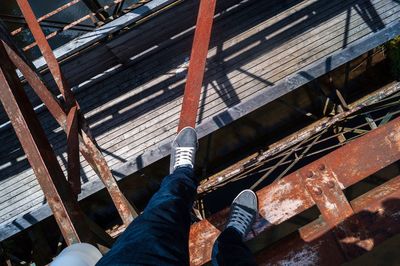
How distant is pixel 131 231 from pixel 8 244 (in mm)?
6561

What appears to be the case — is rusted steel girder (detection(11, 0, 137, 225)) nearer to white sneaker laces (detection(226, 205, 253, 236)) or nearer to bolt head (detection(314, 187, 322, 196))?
white sneaker laces (detection(226, 205, 253, 236))

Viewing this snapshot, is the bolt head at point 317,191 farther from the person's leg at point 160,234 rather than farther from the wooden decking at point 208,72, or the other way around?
the wooden decking at point 208,72

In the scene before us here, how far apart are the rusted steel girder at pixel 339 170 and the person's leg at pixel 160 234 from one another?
38 cm

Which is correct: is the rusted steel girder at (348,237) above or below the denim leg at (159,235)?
below

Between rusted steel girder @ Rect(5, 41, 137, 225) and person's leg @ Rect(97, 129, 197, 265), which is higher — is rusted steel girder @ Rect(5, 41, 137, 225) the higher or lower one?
the higher one

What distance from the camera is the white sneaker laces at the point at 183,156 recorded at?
11.8 ft

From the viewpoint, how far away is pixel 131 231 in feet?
7.75

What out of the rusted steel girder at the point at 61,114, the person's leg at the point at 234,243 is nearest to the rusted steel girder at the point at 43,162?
the rusted steel girder at the point at 61,114

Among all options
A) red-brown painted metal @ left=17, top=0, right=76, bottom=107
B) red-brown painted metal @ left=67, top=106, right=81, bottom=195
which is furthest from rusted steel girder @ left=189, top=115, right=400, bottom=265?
red-brown painted metal @ left=17, top=0, right=76, bottom=107

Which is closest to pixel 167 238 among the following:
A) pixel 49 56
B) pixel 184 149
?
pixel 184 149

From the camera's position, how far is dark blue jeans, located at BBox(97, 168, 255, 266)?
2141 millimetres

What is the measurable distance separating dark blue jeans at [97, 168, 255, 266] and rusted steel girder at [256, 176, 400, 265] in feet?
0.87

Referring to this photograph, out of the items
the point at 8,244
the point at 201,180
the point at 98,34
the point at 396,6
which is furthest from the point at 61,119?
the point at 396,6

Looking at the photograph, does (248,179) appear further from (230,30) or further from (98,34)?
(98,34)
